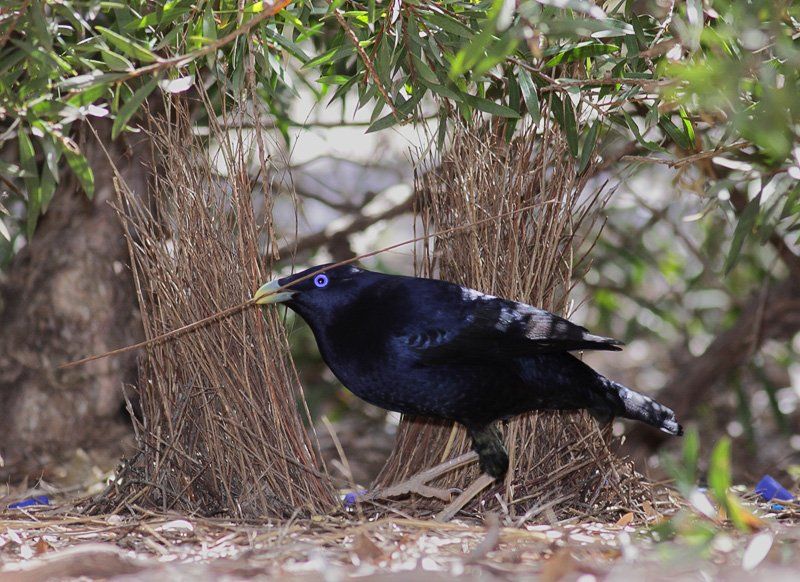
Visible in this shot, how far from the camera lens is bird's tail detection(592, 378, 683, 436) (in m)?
3.01

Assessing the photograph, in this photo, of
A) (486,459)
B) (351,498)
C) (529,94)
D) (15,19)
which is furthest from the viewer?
(351,498)

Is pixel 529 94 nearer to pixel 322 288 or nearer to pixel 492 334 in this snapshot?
pixel 492 334

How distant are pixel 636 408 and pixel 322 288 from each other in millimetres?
1041

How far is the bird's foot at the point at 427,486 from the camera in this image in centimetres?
302

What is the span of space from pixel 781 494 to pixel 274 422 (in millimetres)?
1793

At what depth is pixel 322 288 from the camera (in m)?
3.00

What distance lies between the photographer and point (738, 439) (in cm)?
582

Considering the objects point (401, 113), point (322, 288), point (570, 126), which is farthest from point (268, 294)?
point (570, 126)

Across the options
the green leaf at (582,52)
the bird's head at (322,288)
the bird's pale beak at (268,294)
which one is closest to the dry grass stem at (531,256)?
the green leaf at (582,52)

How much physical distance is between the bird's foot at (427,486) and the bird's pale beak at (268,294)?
2.20 feet

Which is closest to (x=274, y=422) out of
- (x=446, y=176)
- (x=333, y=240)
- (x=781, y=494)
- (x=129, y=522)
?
(x=129, y=522)

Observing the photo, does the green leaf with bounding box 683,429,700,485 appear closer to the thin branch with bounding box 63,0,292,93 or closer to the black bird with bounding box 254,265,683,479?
the black bird with bounding box 254,265,683,479

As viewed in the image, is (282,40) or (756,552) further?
(282,40)

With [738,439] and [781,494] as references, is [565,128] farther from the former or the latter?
[738,439]
